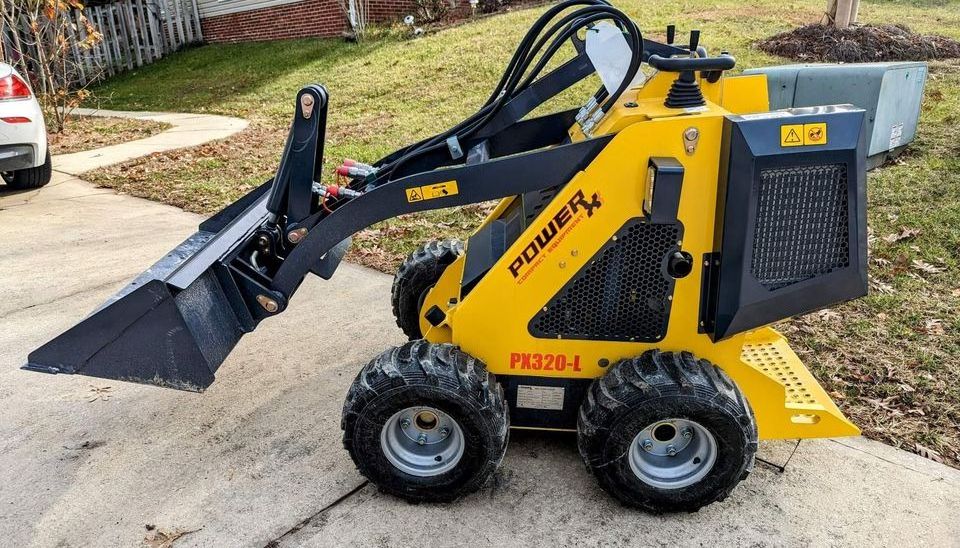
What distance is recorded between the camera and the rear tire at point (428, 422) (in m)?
2.67

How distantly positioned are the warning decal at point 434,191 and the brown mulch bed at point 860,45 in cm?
883

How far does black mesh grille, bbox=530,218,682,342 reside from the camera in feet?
8.83

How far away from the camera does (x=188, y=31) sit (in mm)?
18578

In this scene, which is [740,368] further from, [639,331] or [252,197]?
[252,197]

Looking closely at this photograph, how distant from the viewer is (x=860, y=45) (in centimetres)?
1005

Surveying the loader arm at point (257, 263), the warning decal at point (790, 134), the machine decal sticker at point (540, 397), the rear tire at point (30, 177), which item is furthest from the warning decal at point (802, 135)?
the rear tire at point (30, 177)

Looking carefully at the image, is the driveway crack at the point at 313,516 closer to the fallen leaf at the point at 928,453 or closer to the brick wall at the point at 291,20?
the fallen leaf at the point at 928,453

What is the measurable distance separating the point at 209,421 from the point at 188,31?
17665mm

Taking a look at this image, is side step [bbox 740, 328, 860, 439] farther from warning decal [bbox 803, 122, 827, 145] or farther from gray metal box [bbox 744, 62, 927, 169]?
gray metal box [bbox 744, 62, 927, 169]

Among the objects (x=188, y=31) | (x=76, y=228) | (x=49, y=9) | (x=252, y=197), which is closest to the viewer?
(x=252, y=197)

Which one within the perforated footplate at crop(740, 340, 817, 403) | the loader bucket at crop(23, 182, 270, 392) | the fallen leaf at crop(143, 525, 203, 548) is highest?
the loader bucket at crop(23, 182, 270, 392)

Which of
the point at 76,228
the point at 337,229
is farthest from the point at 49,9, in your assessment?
the point at 337,229

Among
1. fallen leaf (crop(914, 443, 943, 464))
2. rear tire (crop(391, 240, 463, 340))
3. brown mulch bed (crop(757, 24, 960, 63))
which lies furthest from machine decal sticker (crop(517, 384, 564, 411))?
brown mulch bed (crop(757, 24, 960, 63))

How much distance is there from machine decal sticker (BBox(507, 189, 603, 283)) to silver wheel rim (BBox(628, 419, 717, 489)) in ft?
2.43
